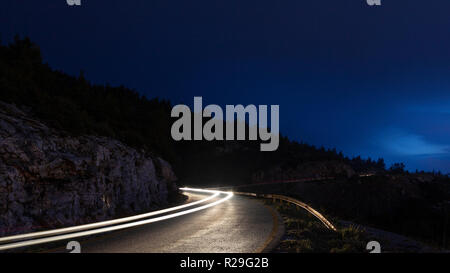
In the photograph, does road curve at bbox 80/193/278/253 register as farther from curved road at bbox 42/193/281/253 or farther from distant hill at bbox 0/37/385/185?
distant hill at bbox 0/37/385/185

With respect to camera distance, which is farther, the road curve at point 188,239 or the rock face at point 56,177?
the rock face at point 56,177

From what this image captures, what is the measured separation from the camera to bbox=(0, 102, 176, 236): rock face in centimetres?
1091

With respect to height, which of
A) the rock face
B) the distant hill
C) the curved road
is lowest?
the curved road

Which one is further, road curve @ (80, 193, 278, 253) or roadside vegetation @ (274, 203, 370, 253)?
road curve @ (80, 193, 278, 253)

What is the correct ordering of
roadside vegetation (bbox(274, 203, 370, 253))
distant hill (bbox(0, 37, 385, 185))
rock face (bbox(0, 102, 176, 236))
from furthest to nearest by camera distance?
distant hill (bbox(0, 37, 385, 185))
rock face (bbox(0, 102, 176, 236))
roadside vegetation (bbox(274, 203, 370, 253))

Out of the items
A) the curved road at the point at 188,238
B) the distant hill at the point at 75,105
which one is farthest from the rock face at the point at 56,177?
the curved road at the point at 188,238

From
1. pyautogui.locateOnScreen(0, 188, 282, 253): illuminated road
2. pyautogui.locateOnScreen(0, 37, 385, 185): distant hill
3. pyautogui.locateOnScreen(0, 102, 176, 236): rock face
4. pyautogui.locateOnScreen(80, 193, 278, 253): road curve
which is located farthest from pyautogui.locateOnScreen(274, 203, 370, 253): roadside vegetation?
pyautogui.locateOnScreen(0, 37, 385, 185): distant hill

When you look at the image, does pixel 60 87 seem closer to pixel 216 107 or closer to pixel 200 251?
pixel 216 107

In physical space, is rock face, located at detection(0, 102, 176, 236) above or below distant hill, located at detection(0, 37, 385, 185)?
below

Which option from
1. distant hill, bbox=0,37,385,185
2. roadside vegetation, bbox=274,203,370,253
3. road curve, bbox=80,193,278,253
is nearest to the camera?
roadside vegetation, bbox=274,203,370,253

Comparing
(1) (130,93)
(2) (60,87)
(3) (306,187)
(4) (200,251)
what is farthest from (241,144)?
(4) (200,251)

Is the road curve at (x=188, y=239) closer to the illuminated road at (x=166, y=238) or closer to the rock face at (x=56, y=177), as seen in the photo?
the illuminated road at (x=166, y=238)

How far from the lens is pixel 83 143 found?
50.5 ft

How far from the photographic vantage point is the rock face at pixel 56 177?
429 inches
